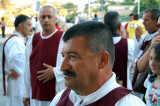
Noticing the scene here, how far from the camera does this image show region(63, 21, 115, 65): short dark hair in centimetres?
142

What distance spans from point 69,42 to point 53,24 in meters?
1.92

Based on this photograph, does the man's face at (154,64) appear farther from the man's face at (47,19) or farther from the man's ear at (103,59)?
the man's ear at (103,59)

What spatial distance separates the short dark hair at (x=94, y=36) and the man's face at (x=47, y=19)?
180cm

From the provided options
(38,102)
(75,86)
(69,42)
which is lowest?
(38,102)

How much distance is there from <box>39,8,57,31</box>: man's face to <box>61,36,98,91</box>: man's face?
6.12 feet

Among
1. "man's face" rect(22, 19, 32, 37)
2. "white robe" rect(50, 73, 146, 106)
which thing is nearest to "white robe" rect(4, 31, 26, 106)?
"man's face" rect(22, 19, 32, 37)

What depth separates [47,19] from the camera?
10.7 feet

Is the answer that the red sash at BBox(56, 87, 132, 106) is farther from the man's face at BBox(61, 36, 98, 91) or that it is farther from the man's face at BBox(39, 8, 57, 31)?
the man's face at BBox(39, 8, 57, 31)

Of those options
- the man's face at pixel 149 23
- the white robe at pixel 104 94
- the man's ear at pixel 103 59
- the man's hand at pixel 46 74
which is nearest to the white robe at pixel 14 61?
the man's hand at pixel 46 74

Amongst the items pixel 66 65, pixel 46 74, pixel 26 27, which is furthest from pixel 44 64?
pixel 66 65

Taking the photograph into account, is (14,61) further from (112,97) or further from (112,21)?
(112,97)

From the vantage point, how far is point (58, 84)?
3152 mm

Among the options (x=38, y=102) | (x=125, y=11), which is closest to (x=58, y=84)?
(x=38, y=102)

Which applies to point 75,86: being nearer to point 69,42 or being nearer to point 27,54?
point 69,42
